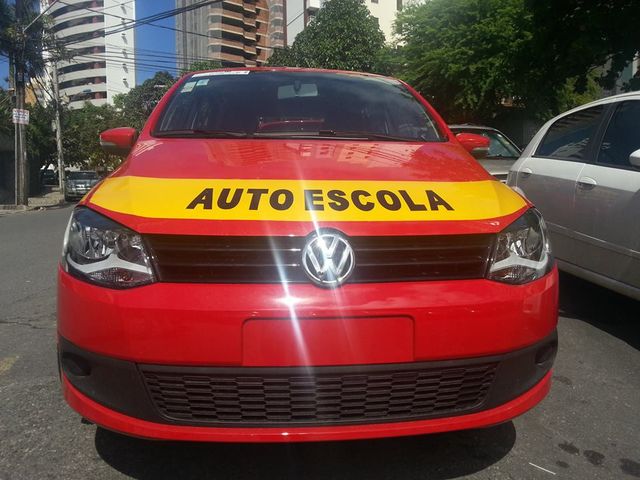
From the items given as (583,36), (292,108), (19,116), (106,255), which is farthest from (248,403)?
(19,116)

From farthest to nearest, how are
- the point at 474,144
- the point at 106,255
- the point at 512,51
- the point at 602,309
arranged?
the point at 512,51, the point at 602,309, the point at 474,144, the point at 106,255

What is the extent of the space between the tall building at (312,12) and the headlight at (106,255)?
45.9 m

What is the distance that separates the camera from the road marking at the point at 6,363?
320cm

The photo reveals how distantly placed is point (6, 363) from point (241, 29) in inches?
3358

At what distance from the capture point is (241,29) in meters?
82.4

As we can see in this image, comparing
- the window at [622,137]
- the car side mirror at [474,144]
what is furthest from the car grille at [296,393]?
the window at [622,137]

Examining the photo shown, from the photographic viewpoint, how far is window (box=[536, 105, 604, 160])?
427cm

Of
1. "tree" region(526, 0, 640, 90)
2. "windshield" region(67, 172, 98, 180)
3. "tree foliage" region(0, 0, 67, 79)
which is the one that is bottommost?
"windshield" region(67, 172, 98, 180)

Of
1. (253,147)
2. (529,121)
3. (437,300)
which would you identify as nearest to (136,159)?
(253,147)

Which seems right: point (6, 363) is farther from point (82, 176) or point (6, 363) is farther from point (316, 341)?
point (82, 176)

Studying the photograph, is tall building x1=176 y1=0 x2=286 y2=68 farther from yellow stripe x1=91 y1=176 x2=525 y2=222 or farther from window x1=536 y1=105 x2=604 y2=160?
yellow stripe x1=91 y1=176 x2=525 y2=222

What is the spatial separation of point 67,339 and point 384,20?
5859cm

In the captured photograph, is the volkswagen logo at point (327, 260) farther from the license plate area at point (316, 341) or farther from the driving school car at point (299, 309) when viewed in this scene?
the license plate area at point (316, 341)

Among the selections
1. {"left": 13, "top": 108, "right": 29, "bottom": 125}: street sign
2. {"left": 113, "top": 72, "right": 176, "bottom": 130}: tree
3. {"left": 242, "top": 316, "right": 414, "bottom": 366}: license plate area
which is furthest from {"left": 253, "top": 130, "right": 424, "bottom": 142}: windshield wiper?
{"left": 113, "top": 72, "right": 176, "bottom": 130}: tree
